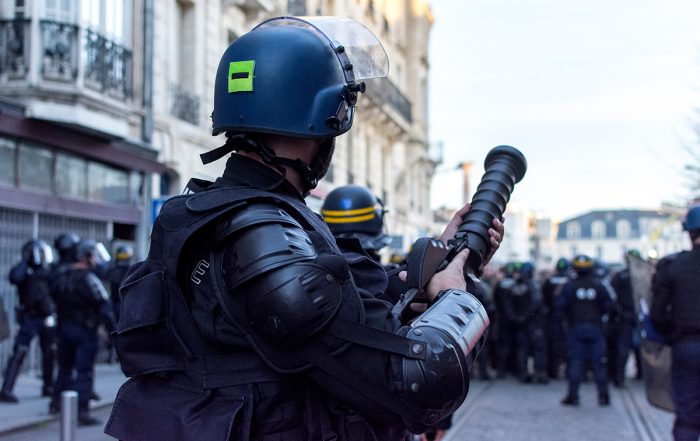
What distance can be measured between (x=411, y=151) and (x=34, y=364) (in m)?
26.8

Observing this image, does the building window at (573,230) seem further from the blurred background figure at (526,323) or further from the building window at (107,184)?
the building window at (107,184)

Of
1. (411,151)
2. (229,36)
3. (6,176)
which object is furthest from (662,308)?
(411,151)

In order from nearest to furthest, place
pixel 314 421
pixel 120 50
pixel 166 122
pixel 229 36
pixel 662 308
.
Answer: pixel 314 421
pixel 662 308
pixel 120 50
pixel 166 122
pixel 229 36

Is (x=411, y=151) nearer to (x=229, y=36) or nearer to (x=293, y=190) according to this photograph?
(x=229, y=36)

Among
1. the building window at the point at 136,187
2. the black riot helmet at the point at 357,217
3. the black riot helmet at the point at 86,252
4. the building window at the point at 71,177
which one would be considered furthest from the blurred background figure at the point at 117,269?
the black riot helmet at the point at 357,217

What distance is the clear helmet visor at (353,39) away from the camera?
217 centimetres

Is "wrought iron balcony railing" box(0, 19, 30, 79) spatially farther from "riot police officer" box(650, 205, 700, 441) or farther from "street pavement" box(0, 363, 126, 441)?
"riot police officer" box(650, 205, 700, 441)

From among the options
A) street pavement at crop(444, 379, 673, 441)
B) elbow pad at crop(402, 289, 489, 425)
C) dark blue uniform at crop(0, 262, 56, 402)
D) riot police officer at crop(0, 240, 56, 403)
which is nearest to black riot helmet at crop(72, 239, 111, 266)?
riot police officer at crop(0, 240, 56, 403)

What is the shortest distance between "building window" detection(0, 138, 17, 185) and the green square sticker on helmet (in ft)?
37.1

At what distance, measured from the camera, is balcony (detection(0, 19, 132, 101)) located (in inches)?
510

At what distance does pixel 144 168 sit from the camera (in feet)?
51.4

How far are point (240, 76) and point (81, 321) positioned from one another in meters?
7.07

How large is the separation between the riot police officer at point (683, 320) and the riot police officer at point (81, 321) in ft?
17.4

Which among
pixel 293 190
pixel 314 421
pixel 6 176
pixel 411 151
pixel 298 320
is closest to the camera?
pixel 298 320
